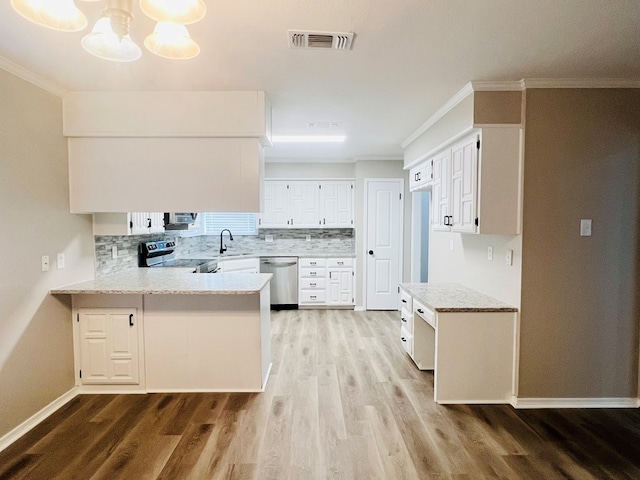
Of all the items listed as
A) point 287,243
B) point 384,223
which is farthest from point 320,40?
point 287,243

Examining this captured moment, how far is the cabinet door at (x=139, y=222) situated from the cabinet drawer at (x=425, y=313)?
106 inches

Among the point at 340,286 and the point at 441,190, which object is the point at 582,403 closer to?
the point at 441,190

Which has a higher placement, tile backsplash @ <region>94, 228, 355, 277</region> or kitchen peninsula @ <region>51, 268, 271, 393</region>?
tile backsplash @ <region>94, 228, 355, 277</region>

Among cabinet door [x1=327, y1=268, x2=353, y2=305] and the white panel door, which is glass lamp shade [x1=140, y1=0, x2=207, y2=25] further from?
cabinet door [x1=327, y1=268, x2=353, y2=305]

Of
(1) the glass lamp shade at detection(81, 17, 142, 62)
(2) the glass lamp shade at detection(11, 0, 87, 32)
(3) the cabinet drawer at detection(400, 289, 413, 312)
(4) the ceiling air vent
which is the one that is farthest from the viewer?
(3) the cabinet drawer at detection(400, 289, 413, 312)

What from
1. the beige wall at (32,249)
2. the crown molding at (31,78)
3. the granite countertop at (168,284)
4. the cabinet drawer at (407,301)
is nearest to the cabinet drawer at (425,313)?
the cabinet drawer at (407,301)

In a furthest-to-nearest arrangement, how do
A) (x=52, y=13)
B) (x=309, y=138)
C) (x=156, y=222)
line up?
(x=309, y=138) < (x=156, y=222) < (x=52, y=13)

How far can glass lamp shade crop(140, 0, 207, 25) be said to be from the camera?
1213mm

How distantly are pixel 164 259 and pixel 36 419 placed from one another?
6.89 ft

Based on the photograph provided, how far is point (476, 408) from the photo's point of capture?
2.65m

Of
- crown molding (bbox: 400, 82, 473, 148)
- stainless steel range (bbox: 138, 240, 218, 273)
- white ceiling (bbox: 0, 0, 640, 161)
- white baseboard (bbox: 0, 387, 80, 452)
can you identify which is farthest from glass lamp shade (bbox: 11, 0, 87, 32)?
stainless steel range (bbox: 138, 240, 218, 273)

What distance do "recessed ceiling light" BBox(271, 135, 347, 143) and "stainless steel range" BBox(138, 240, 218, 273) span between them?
70.1 inches

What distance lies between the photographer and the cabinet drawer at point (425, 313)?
9.15 feet

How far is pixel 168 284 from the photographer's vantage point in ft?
9.53
